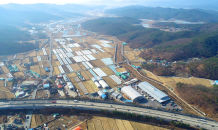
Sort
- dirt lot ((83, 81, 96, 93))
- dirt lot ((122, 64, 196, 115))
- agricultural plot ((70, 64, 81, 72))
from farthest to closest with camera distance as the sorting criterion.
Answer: agricultural plot ((70, 64, 81, 72)) < dirt lot ((83, 81, 96, 93)) < dirt lot ((122, 64, 196, 115))

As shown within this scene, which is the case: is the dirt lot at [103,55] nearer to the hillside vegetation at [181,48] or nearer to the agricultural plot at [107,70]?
the agricultural plot at [107,70]

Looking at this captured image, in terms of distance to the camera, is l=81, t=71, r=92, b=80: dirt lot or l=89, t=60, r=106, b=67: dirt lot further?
Result: l=89, t=60, r=106, b=67: dirt lot

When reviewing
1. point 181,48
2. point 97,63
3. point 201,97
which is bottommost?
point 201,97

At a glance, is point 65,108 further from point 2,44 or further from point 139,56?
point 2,44

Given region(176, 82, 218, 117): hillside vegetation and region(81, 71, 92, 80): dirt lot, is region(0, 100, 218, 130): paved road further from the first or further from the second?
region(81, 71, 92, 80): dirt lot

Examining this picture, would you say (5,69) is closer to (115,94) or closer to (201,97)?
(115,94)

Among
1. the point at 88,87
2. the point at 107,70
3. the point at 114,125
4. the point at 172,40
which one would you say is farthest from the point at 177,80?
the point at 172,40

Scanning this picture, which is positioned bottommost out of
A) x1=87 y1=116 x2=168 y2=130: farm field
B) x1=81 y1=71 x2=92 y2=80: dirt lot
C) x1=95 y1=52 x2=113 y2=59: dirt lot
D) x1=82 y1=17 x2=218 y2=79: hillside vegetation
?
x1=87 y1=116 x2=168 y2=130: farm field

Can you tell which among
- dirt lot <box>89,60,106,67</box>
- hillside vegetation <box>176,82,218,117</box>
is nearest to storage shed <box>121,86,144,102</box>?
hillside vegetation <box>176,82,218,117</box>

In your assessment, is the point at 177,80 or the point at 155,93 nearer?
the point at 155,93
